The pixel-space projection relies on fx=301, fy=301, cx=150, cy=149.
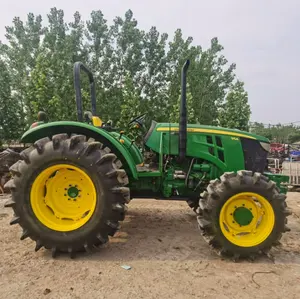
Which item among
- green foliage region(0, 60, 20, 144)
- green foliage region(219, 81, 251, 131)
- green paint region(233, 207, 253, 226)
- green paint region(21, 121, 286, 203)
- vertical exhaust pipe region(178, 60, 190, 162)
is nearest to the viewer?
green paint region(233, 207, 253, 226)

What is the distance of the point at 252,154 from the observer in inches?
169

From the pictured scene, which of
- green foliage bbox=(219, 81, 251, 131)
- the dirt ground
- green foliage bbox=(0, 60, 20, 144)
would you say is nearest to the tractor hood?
the dirt ground

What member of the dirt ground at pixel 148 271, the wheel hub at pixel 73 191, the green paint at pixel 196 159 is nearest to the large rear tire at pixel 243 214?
the dirt ground at pixel 148 271

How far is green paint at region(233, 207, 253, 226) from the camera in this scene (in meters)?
3.58

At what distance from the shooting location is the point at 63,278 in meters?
2.96

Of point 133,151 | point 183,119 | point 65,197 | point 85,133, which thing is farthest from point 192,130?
point 65,197

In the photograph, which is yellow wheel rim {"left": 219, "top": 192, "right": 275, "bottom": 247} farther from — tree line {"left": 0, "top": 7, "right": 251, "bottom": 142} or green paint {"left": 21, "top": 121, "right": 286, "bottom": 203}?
tree line {"left": 0, "top": 7, "right": 251, "bottom": 142}

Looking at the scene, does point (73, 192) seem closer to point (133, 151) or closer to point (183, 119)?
point (133, 151)

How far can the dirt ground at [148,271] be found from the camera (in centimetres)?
272

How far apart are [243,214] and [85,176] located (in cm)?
193

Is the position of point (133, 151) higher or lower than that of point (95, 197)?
higher

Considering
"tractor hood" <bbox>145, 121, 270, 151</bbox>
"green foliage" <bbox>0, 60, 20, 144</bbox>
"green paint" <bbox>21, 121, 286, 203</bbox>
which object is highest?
"green foliage" <bbox>0, 60, 20, 144</bbox>

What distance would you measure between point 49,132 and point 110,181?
1.13 metres

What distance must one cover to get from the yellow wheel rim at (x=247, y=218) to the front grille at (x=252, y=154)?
30.4 inches
